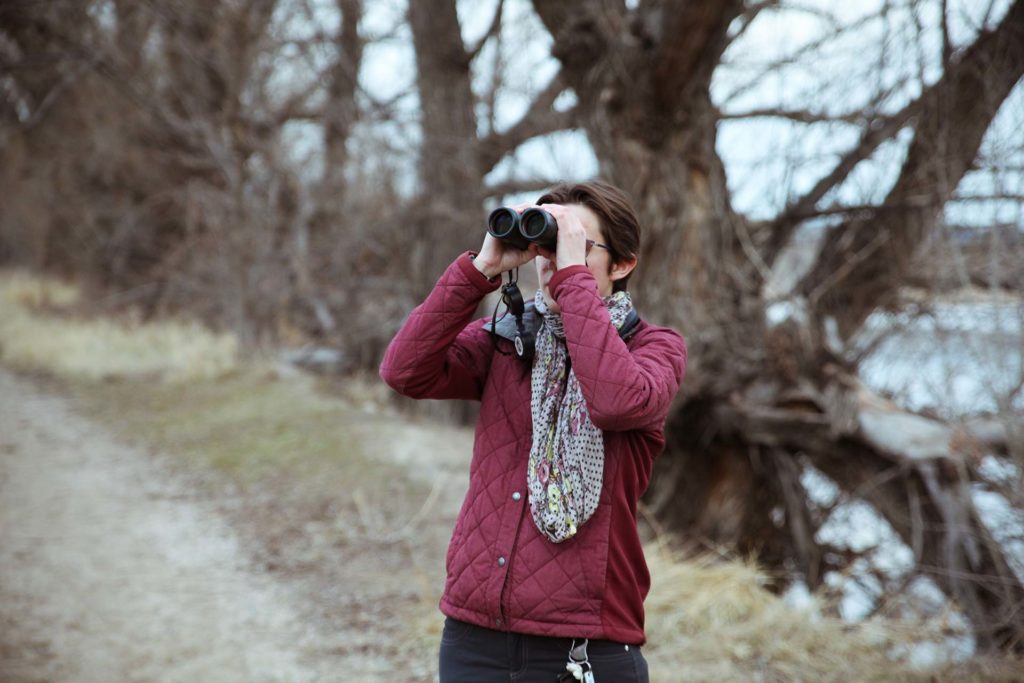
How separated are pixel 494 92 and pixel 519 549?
6817 millimetres

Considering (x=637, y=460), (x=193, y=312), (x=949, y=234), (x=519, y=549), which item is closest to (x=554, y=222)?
(x=637, y=460)

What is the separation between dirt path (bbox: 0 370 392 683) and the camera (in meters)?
3.85

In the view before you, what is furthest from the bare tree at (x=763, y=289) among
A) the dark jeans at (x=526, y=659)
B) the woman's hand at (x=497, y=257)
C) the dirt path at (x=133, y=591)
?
the dark jeans at (x=526, y=659)

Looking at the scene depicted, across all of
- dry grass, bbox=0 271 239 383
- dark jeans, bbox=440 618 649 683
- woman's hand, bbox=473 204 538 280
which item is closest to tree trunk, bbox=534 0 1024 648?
woman's hand, bbox=473 204 538 280

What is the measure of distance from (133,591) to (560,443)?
377 cm

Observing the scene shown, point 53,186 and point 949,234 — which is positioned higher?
point 53,186

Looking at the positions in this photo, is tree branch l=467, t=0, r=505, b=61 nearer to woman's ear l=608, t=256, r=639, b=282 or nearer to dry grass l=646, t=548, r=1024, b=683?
dry grass l=646, t=548, r=1024, b=683

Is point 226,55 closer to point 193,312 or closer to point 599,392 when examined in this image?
point 193,312

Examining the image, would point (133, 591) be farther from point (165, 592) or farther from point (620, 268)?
point (620, 268)

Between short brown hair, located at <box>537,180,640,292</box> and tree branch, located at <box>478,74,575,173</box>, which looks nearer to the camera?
short brown hair, located at <box>537,180,640,292</box>

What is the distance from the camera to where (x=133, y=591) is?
4691mm

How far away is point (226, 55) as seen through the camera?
31.6 feet

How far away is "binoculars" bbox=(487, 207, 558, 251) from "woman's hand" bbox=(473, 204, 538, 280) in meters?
0.02

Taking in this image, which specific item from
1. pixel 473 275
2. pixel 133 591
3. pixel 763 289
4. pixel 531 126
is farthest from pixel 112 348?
pixel 473 275
